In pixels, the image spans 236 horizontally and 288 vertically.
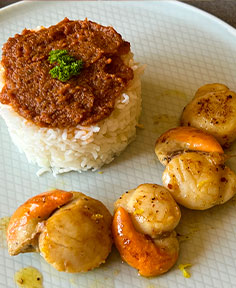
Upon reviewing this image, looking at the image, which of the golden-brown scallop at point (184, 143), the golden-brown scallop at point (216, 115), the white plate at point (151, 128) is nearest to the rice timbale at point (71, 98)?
the white plate at point (151, 128)

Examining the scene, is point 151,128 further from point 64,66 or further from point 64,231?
point 64,231

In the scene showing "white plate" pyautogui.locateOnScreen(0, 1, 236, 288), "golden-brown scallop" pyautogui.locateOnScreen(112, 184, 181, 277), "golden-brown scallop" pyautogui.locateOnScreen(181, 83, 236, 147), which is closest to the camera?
"golden-brown scallop" pyautogui.locateOnScreen(112, 184, 181, 277)

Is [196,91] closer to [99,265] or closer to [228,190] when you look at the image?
[228,190]

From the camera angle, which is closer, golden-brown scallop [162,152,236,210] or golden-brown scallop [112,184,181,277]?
golden-brown scallop [112,184,181,277]

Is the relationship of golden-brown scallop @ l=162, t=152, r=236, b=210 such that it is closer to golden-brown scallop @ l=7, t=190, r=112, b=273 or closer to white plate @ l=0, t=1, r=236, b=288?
white plate @ l=0, t=1, r=236, b=288

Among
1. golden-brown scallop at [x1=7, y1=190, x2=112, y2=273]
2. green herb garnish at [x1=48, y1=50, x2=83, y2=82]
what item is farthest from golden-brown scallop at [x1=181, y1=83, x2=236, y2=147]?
golden-brown scallop at [x1=7, y1=190, x2=112, y2=273]

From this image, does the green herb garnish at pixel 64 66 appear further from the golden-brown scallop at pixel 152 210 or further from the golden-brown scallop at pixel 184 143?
the golden-brown scallop at pixel 152 210

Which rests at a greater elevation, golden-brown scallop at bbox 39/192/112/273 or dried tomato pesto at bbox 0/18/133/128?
dried tomato pesto at bbox 0/18/133/128
